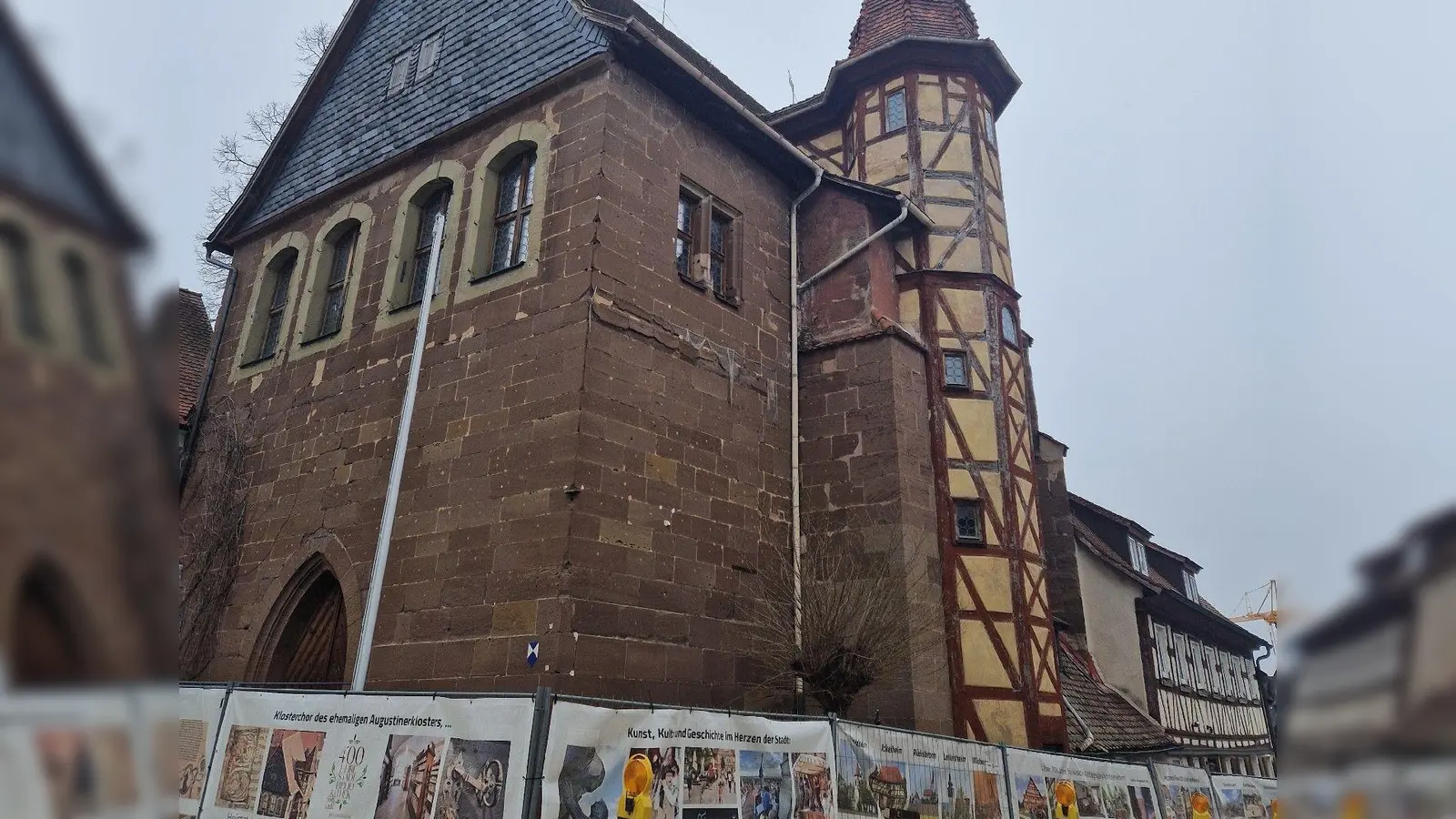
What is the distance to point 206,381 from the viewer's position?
1270 cm

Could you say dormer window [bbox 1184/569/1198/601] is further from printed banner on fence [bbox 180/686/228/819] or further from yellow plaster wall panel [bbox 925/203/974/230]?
printed banner on fence [bbox 180/686/228/819]

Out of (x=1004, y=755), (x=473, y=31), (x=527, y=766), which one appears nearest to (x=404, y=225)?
(x=473, y=31)

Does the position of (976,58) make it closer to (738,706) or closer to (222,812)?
(738,706)

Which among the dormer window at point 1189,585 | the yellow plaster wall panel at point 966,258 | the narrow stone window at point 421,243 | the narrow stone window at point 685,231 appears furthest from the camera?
the dormer window at point 1189,585

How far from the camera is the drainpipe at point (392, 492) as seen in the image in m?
7.70

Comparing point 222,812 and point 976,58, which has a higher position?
point 976,58

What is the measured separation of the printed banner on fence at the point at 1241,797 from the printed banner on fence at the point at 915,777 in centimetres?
390

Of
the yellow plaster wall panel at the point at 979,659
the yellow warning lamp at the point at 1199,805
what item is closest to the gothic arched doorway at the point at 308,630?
the yellow plaster wall panel at the point at 979,659

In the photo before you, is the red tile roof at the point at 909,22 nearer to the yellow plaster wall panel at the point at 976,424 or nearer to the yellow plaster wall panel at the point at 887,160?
the yellow plaster wall panel at the point at 887,160

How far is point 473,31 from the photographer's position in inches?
450

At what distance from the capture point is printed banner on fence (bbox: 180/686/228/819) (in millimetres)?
5660

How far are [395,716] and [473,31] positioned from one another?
9.23 meters
